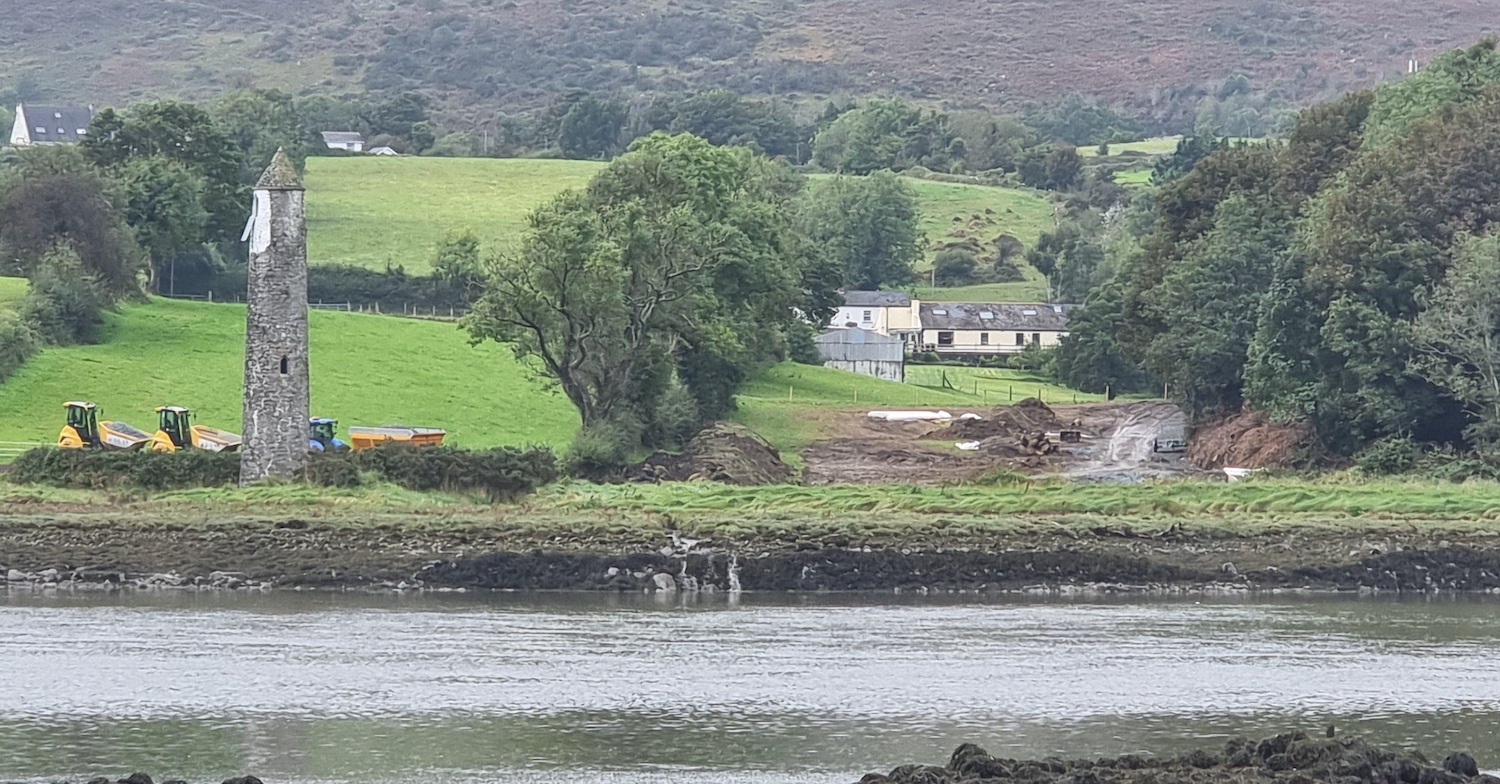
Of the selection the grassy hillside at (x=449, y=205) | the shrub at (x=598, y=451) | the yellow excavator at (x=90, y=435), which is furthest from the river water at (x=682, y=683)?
the grassy hillside at (x=449, y=205)

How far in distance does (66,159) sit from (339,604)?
45.0 metres

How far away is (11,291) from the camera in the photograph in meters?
78.5

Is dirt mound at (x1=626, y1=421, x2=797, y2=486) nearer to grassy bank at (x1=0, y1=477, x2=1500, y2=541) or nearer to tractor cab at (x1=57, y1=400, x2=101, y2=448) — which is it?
grassy bank at (x1=0, y1=477, x2=1500, y2=541)

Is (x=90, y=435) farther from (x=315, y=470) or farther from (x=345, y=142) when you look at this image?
(x=345, y=142)

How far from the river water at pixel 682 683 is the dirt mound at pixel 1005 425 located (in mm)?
33222

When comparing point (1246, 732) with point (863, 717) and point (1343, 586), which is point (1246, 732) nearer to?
point (863, 717)

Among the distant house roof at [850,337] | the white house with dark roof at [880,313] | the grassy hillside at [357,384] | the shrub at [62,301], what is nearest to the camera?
the grassy hillside at [357,384]

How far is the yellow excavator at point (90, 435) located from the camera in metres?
56.9

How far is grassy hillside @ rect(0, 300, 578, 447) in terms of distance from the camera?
219 feet

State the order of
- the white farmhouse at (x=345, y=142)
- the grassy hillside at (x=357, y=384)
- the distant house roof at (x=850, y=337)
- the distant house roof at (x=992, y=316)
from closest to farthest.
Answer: the grassy hillside at (x=357, y=384) → the distant house roof at (x=850, y=337) → the distant house roof at (x=992, y=316) → the white farmhouse at (x=345, y=142)

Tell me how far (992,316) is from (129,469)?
274 feet

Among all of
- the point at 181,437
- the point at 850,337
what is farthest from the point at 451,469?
the point at 850,337

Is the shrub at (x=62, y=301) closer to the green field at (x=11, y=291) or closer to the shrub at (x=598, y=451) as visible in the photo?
the green field at (x=11, y=291)

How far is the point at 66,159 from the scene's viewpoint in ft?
267
